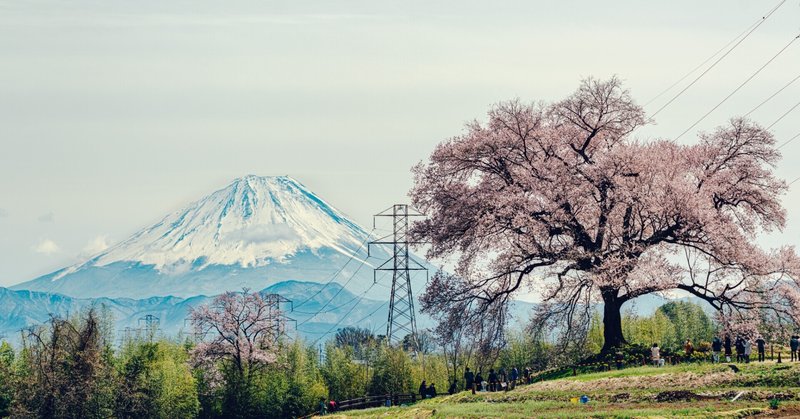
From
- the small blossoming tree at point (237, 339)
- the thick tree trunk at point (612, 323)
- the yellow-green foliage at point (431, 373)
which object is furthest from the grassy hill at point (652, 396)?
the yellow-green foliage at point (431, 373)

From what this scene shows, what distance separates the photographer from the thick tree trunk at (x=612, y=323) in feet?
207

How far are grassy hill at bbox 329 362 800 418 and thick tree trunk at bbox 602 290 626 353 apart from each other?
6337 millimetres

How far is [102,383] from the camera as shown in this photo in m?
83.9

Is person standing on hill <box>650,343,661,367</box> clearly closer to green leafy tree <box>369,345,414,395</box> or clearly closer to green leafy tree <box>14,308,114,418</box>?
green leafy tree <box>369,345,414,395</box>

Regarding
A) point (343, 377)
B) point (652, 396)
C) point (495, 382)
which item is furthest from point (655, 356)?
point (343, 377)

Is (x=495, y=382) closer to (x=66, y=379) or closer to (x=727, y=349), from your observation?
(x=727, y=349)

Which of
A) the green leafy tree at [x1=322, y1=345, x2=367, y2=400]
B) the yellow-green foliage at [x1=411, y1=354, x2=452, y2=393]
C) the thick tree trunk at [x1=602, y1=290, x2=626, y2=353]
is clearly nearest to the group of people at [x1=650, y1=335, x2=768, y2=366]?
the thick tree trunk at [x1=602, y1=290, x2=626, y2=353]

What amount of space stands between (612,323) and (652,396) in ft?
56.6

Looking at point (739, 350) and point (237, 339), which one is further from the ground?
point (237, 339)

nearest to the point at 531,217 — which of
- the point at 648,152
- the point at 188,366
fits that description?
the point at 648,152

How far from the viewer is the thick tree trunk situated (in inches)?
2483

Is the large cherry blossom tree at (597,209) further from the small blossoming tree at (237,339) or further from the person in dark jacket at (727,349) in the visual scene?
the small blossoming tree at (237,339)

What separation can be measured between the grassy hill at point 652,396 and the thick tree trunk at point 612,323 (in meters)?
6.34

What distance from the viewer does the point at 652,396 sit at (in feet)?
154
